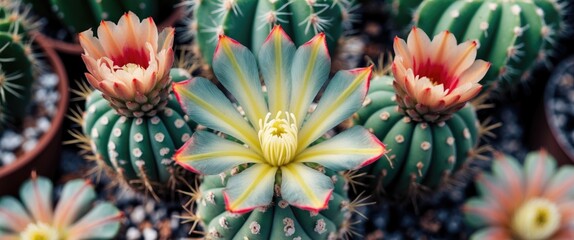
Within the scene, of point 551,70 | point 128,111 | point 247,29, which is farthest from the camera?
point 551,70

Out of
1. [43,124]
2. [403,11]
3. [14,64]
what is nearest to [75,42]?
[43,124]

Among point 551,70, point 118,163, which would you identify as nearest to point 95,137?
point 118,163

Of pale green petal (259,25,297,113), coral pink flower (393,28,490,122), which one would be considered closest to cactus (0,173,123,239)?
pale green petal (259,25,297,113)

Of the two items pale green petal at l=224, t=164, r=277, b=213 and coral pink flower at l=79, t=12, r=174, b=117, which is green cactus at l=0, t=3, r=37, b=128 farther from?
pale green petal at l=224, t=164, r=277, b=213

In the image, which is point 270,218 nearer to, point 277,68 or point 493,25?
point 277,68

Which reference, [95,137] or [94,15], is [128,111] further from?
[94,15]

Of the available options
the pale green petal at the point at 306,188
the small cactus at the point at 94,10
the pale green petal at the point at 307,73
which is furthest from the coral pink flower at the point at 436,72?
the small cactus at the point at 94,10

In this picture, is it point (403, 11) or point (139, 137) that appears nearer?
point (139, 137)
